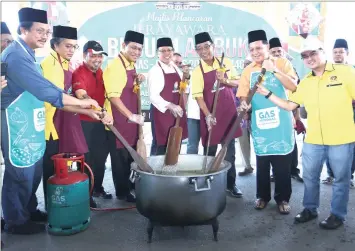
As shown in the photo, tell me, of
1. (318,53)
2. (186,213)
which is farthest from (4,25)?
(318,53)

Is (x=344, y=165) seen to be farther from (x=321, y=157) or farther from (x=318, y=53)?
(x=318, y=53)

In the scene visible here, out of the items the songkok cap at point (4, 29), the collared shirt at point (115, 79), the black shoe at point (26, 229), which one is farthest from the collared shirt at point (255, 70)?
the songkok cap at point (4, 29)

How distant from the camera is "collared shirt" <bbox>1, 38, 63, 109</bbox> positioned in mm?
2113

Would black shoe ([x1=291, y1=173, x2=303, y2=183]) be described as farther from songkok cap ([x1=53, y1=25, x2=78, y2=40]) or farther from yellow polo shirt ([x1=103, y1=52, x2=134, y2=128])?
songkok cap ([x1=53, y1=25, x2=78, y2=40])

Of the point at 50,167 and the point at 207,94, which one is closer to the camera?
the point at 50,167

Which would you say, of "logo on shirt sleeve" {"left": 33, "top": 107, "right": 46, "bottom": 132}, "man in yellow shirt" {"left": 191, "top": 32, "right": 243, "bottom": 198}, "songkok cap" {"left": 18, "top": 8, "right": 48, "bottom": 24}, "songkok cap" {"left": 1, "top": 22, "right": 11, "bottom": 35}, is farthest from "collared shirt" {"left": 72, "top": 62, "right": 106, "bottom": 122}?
"man in yellow shirt" {"left": 191, "top": 32, "right": 243, "bottom": 198}

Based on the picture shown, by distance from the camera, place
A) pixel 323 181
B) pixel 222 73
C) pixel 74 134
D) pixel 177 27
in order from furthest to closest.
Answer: pixel 177 27
pixel 323 181
pixel 222 73
pixel 74 134

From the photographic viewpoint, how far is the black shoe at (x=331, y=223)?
238cm

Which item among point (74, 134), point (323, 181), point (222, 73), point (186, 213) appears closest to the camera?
point (186, 213)

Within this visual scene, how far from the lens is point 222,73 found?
277cm

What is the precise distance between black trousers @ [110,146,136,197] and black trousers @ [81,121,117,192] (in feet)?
0.09

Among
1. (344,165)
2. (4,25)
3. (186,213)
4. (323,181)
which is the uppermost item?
(4,25)

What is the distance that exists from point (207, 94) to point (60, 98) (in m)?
1.29

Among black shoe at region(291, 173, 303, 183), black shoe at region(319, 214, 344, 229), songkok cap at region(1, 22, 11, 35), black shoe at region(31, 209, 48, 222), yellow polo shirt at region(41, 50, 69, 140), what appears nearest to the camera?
black shoe at region(319, 214, 344, 229)
